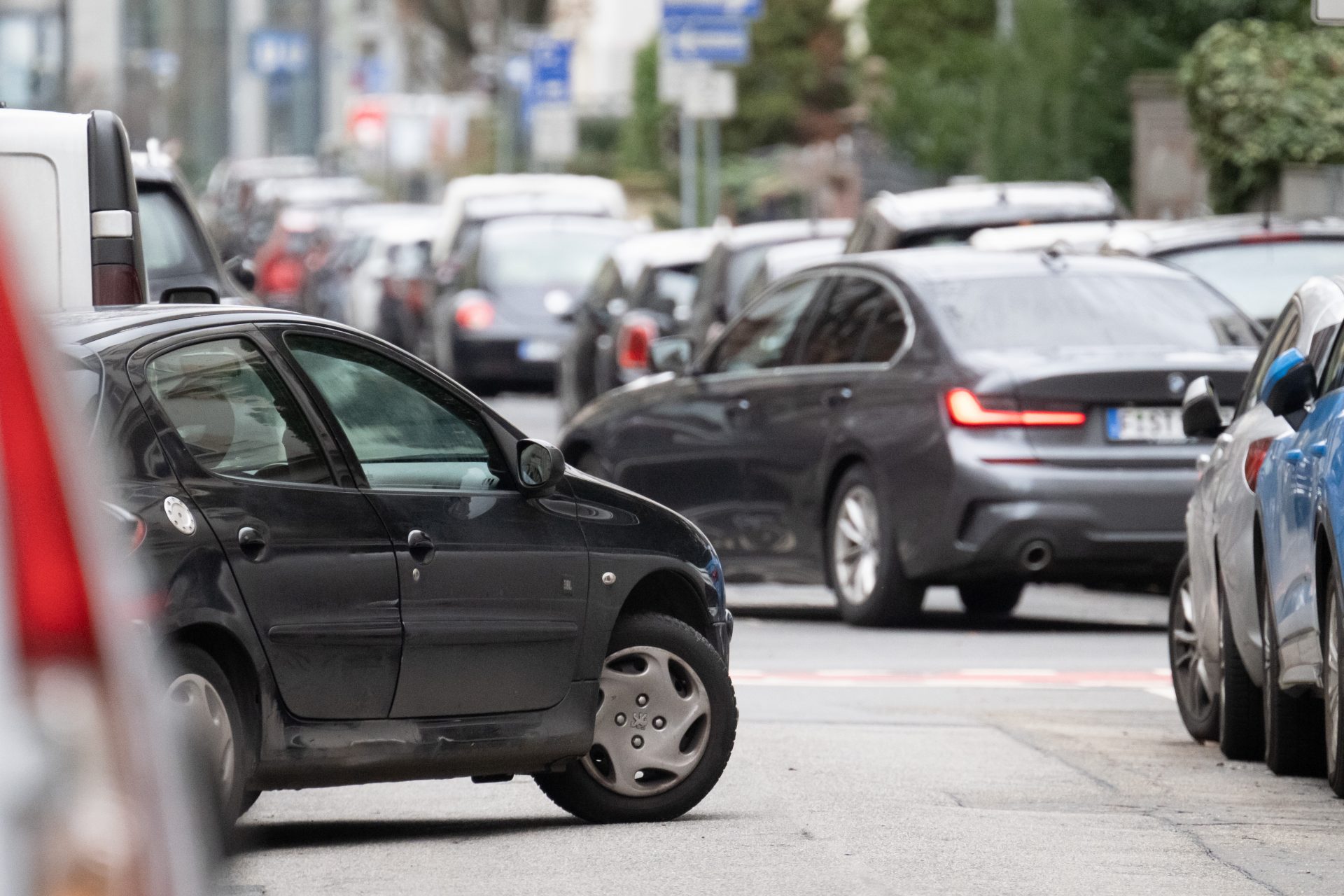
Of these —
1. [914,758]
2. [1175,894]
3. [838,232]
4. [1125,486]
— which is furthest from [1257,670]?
[838,232]

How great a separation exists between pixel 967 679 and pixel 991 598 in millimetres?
2988

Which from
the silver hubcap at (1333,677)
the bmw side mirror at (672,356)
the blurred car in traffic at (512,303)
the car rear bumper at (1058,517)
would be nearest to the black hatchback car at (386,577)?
the silver hubcap at (1333,677)

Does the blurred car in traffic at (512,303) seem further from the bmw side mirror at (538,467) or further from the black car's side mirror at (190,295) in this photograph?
the bmw side mirror at (538,467)

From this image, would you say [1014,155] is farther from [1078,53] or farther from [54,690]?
[54,690]

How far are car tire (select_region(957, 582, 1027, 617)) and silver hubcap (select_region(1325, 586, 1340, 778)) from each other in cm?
651

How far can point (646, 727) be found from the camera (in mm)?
8055

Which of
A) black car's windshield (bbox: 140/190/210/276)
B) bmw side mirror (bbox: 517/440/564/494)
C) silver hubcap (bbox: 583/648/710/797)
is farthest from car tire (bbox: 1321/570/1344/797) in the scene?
black car's windshield (bbox: 140/190/210/276)

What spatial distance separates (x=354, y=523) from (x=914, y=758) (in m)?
2.59

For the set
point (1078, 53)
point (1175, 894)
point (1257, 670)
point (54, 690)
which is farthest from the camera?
point (1078, 53)

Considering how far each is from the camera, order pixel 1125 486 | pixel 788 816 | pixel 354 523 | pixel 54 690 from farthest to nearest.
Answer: pixel 1125 486, pixel 788 816, pixel 354 523, pixel 54 690

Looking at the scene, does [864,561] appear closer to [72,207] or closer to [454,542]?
[72,207]

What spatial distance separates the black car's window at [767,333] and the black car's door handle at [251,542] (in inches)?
310

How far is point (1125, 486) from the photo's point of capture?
43.7 ft

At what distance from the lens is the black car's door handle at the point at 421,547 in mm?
7523
